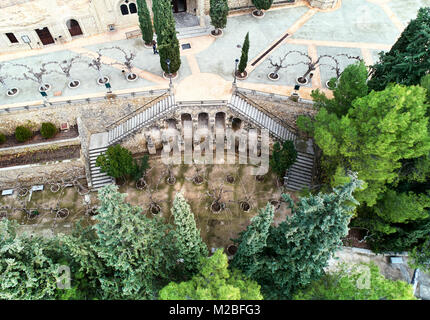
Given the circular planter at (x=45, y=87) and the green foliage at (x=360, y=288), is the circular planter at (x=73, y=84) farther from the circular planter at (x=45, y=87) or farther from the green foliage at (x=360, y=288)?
the green foliage at (x=360, y=288)

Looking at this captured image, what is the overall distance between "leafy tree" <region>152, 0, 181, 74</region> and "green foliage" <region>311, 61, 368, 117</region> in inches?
675

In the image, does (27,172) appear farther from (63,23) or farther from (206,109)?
(206,109)

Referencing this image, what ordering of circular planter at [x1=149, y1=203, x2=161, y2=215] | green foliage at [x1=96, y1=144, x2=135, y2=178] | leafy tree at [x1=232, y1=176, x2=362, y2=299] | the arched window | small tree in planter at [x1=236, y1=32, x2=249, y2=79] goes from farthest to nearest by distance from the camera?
the arched window
circular planter at [x1=149, y1=203, x2=161, y2=215]
small tree in planter at [x1=236, y1=32, x2=249, y2=79]
green foliage at [x1=96, y1=144, x2=135, y2=178]
leafy tree at [x1=232, y1=176, x2=362, y2=299]

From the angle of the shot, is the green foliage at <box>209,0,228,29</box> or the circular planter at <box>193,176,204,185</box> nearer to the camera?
the circular planter at <box>193,176,204,185</box>

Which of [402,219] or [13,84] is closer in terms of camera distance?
[402,219]

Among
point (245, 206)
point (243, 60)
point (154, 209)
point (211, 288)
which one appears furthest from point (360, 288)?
point (243, 60)

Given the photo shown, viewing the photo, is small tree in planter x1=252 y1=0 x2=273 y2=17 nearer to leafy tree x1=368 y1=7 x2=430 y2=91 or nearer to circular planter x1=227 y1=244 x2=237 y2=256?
leafy tree x1=368 y1=7 x2=430 y2=91

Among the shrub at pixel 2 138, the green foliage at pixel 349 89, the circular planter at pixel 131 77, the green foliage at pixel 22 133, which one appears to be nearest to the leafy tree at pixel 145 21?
the circular planter at pixel 131 77

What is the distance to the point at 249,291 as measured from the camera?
2142cm

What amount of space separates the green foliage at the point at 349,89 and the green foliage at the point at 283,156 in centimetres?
554

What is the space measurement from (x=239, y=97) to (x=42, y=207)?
82.6 ft

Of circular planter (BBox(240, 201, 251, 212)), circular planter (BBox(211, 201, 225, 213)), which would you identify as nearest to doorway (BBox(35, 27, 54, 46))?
circular planter (BBox(211, 201, 225, 213))

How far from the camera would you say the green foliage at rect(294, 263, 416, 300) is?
19891 millimetres

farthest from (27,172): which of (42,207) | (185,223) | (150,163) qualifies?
(185,223)
